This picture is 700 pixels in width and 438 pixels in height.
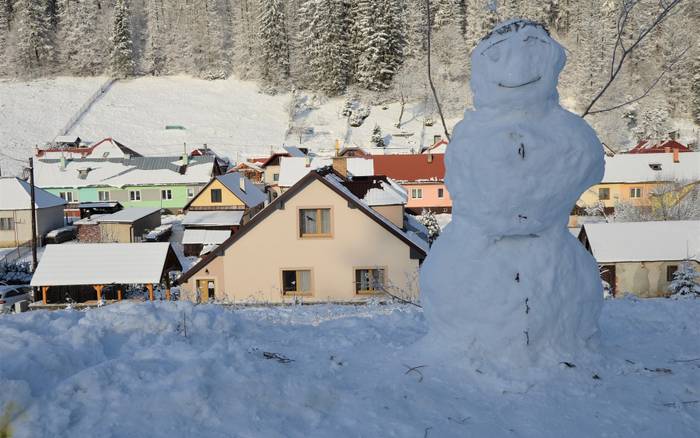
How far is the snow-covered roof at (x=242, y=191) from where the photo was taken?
36700 mm

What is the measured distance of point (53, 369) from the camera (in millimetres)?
4227

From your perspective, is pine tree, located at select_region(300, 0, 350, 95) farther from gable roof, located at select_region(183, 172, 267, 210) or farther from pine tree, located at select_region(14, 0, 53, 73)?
gable roof, located at select_region(183, 172, 267, 210)

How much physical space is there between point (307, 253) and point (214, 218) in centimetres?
1769

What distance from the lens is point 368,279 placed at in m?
17.9

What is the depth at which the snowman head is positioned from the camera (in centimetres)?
475

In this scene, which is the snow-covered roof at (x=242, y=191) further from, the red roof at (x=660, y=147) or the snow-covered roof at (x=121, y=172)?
the red roof at (x=660, y=147)

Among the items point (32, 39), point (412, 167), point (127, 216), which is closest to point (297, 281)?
point (127, 216)

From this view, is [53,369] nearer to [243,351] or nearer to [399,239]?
[243,351]

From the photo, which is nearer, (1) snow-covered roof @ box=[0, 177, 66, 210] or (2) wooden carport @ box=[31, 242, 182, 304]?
(2) wooden carport @ box=[31, 242, 182, 304]

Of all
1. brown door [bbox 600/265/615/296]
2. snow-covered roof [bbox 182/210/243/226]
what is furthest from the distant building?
brown door [bbox 600/265/615/296]

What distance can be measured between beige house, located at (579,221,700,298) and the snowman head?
18.5 metres

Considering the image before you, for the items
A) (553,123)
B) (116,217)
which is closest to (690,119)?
(116,217)

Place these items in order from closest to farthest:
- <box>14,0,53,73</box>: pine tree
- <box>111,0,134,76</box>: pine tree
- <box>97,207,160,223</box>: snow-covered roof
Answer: <box>97,207,160,223</box>: snow-covered roof < <box>14,0,53,73</box>: pine tree < <box>111,0,134,76</box>: pine tree

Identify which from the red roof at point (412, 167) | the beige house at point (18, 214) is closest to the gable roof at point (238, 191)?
the beige house at point (18, 214)
